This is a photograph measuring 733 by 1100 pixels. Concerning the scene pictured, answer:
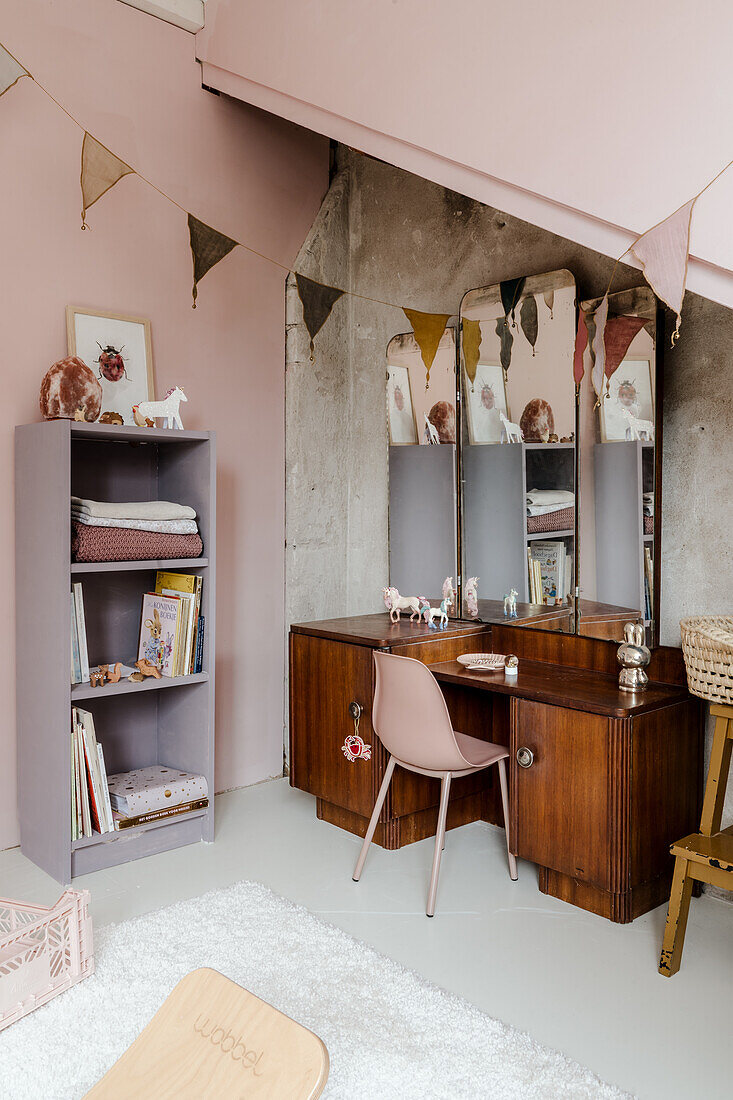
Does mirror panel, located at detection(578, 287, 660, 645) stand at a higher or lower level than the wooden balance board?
higher

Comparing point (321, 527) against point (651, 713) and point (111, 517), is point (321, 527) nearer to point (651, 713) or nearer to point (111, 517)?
point (111, 517)

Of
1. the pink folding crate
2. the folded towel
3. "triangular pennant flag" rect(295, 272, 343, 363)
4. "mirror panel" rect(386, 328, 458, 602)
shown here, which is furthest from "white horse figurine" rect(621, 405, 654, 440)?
the pink folding crate

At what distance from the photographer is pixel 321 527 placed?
3805 millimetres

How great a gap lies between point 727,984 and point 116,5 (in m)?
3.70

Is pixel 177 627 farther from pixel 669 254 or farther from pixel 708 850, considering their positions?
pixel 669 254

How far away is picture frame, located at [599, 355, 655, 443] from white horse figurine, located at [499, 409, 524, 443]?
0.35 metres

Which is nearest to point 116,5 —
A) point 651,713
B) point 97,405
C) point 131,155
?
point 131,155

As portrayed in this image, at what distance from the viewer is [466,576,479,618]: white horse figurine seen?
3219 mm

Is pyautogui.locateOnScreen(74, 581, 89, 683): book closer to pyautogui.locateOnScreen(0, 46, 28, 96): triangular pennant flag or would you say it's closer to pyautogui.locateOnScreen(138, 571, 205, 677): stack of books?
pyautogui.locateOnScreen(138, 571, 205, 677): stack of books

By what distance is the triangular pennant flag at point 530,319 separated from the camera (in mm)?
2916

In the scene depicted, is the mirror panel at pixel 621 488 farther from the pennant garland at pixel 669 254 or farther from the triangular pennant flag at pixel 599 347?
the pennant garland at pixel 669 254

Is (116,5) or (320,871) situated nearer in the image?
(320,871)

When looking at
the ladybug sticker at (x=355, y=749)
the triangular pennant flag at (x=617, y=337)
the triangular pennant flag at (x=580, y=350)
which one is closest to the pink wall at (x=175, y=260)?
the ladybug sticker at (x=355, y=749)

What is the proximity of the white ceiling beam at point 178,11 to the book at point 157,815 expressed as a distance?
9.59 feet
